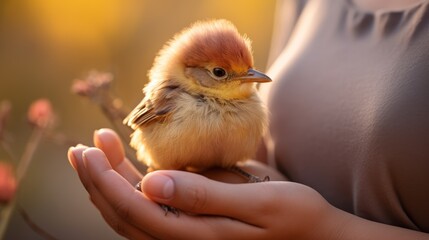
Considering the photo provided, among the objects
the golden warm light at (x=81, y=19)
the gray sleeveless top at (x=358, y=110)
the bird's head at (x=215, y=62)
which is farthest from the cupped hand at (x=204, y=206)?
the golden warm light at (x=81, y=19)

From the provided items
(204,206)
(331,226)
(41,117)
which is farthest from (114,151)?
(331,226)

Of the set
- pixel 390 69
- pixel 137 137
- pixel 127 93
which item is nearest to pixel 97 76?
pixel 137 137

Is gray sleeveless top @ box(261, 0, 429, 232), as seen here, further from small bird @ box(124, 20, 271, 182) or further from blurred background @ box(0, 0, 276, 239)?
blurred background @ box(0, 0, 276, 239)

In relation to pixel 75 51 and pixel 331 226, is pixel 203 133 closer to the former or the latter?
pixel 331 226

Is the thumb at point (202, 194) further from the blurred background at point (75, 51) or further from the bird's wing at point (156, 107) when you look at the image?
the blurred background at point (75, 51)

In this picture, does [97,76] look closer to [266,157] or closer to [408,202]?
[266,157]
